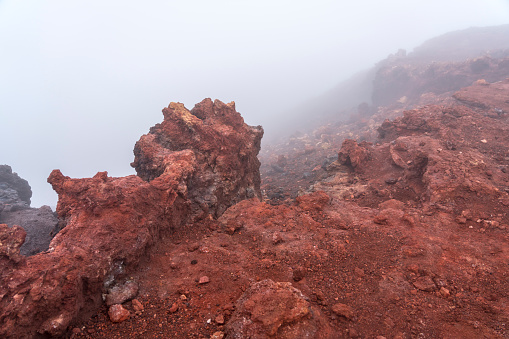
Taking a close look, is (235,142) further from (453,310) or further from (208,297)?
(453,310)

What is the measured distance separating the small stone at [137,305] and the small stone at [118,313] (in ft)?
0.44

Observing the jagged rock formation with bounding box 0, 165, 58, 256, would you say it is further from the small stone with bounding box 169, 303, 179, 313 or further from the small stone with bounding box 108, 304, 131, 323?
the small stone with bounding box 169, 303, 179, 313

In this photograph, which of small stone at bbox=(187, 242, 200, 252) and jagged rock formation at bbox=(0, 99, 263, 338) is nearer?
jagged rock formation at bbox=(0, 99, 263, 338)

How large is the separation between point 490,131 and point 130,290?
57.8ft

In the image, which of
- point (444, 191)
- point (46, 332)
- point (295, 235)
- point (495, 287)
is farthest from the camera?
point (444, 191)

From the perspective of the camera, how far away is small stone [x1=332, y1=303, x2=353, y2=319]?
442 centimetres

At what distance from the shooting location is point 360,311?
4.61m

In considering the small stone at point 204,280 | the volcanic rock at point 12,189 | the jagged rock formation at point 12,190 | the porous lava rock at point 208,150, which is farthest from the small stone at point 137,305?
the volcanic rock at point 12,189

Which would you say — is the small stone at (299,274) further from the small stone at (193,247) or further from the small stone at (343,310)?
the small stone at (193,247)

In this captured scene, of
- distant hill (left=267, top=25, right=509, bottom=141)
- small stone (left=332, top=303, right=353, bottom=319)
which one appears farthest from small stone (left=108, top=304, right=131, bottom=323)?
distant hill (left=267, top=25, right=509, bottom=141)

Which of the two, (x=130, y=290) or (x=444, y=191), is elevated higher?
(x=130, y=290)

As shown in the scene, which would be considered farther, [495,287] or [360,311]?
[495,287]

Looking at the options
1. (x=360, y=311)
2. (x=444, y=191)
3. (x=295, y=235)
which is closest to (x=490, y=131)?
(x=444, y=191)

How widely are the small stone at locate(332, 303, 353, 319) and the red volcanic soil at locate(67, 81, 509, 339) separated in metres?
0.02
